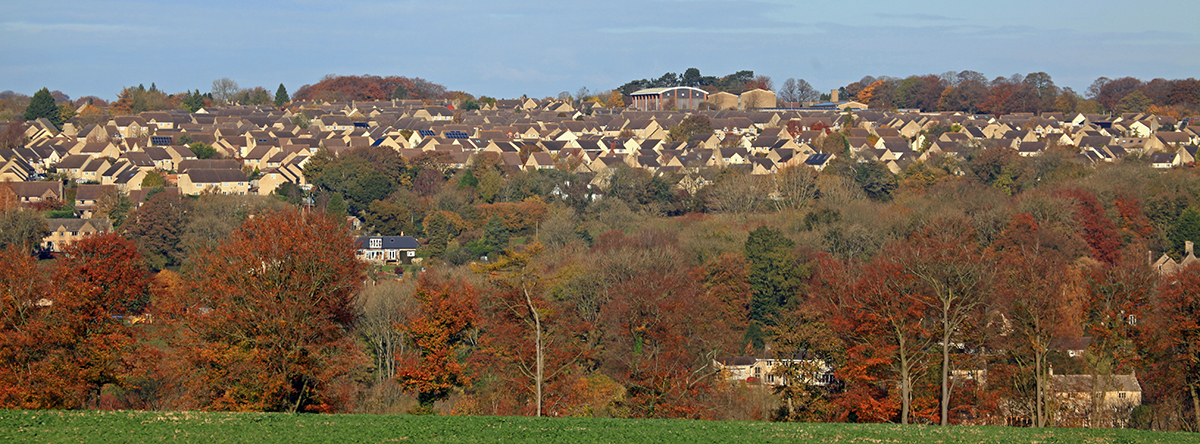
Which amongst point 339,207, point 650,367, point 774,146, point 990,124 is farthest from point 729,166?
point 650,367

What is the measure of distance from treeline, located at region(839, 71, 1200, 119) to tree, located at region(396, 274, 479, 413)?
6426 cm

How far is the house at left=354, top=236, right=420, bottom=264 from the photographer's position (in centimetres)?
3478

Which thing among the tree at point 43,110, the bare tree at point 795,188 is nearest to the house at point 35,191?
the tree at point 43,110

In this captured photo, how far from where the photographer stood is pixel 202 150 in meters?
48.2

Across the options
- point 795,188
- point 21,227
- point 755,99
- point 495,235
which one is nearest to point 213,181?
point 21,227

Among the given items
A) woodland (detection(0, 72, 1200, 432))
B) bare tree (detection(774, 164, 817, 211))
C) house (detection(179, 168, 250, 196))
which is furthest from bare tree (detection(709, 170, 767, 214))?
house (detection(179, 168, 250, 196))

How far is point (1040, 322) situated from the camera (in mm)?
16531

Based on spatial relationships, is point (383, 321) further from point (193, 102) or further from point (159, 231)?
point (193, 102)

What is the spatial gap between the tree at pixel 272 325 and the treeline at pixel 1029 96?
65.6 meters

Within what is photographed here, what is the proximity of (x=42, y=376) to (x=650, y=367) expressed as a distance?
332 inches

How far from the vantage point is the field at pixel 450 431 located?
11.4 metres

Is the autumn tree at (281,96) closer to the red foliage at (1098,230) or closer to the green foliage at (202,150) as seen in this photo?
the green foliage at (202,150)

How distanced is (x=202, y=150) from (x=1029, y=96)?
173ft

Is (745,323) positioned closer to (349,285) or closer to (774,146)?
(349,285)
